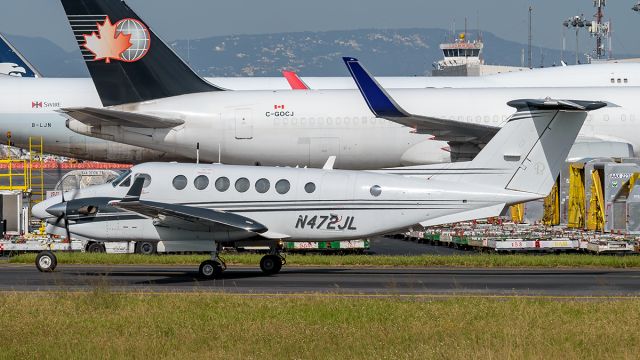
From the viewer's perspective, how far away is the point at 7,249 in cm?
3353

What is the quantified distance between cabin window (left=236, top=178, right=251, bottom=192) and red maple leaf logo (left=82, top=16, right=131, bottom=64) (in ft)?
60.3

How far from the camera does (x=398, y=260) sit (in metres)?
30.0

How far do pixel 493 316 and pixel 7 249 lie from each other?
19.4m

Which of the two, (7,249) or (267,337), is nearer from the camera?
(267,337)

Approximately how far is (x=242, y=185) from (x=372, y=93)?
1499 cm

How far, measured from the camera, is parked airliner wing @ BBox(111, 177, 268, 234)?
24.7 m

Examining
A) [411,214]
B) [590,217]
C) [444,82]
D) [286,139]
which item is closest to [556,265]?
[411,214]

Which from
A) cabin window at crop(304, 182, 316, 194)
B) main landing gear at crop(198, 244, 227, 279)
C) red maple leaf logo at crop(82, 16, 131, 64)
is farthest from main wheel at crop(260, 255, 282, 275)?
red maple leaf logo at crop(82, 16, 131, 64)

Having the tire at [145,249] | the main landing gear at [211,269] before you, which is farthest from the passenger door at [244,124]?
the main landing gear at [211,269]

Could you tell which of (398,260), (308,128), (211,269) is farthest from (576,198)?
(211,269)

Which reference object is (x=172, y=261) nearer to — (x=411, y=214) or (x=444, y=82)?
(x=411, y=214)

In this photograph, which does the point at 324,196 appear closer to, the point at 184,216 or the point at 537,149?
the point at 184,216

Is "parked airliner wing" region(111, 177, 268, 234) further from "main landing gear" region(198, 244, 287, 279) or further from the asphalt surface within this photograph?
the asphalt surface

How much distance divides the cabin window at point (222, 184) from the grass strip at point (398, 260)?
3.95m
